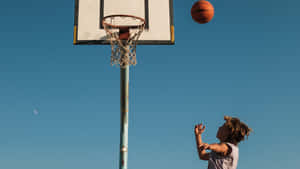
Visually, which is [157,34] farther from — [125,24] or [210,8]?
[210,8]

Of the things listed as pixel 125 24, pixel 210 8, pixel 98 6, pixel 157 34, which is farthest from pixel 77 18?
pixel 210 8

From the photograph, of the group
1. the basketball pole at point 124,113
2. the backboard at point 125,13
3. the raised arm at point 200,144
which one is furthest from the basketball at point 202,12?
the raised arm at point 200,144

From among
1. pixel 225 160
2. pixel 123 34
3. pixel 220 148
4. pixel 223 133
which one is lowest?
pixel 225 160

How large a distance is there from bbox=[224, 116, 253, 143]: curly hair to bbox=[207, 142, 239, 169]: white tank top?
0.11 m

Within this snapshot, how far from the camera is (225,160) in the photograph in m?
4.48

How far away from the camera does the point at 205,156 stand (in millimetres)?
4543

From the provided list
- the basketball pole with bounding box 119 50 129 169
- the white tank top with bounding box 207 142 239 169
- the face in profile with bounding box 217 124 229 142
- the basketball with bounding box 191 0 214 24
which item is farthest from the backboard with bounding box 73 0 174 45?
the white tank top with bounding box 207 142 239 169

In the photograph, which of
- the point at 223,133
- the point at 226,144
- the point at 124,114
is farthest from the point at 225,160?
the point at 124,114

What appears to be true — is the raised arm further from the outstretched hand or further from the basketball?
the basketball

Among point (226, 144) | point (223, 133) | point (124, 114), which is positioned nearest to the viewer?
point (226, 144)

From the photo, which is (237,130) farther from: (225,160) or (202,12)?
(202,12)

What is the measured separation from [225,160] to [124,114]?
12.3ft

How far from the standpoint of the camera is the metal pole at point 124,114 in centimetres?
766

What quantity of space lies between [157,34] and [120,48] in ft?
2.92
